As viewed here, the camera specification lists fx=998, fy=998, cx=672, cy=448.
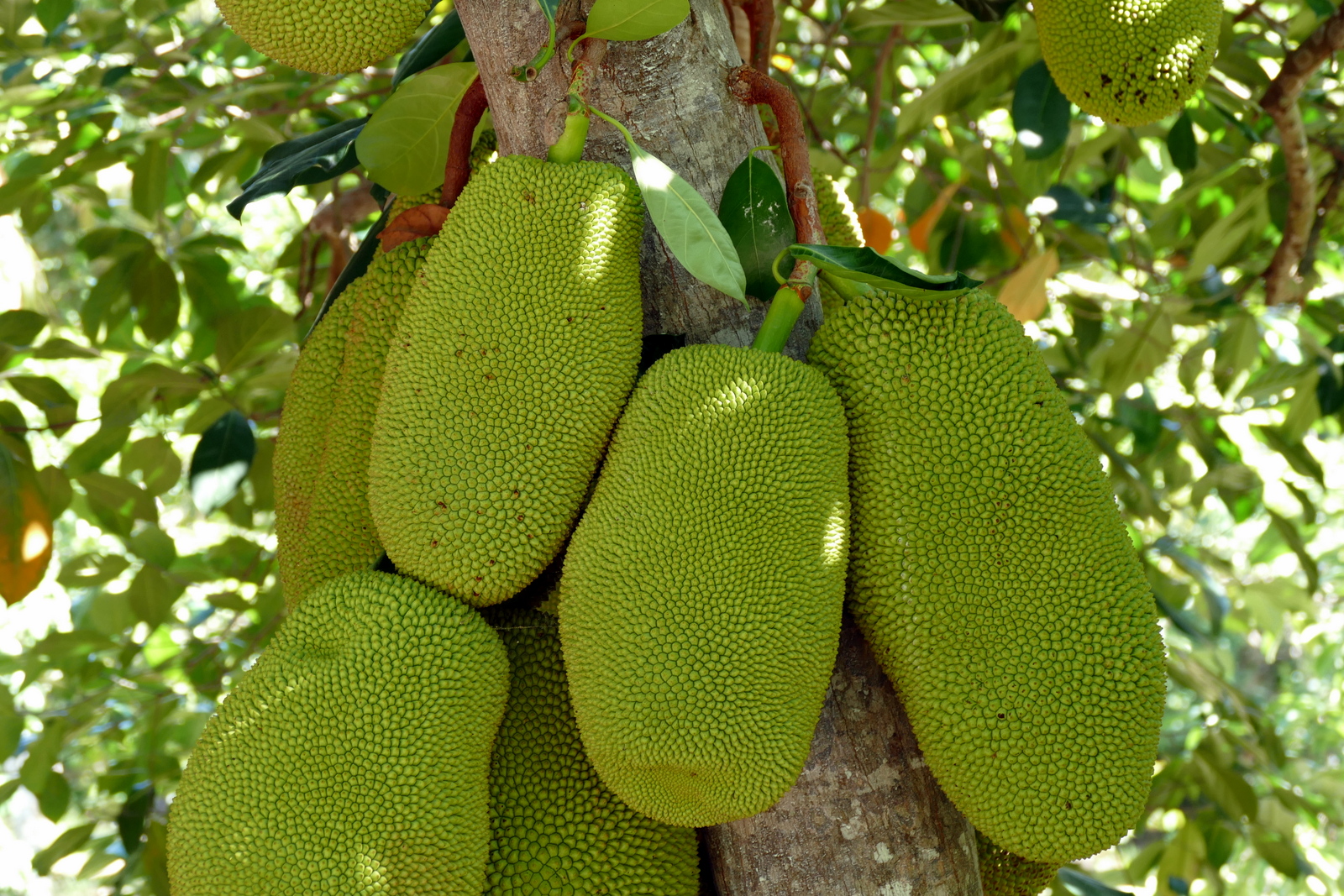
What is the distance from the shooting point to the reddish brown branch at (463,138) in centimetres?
86

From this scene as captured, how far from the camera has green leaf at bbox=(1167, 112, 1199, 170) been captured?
1.60 m

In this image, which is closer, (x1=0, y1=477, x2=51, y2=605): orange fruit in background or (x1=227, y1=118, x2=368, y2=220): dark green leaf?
(x1=227, y1=118, x2=368, y2=220): dark green leaf

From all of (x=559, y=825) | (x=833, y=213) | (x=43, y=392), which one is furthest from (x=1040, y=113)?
(x=43, y=392)

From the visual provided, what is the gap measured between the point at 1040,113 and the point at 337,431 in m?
1.04

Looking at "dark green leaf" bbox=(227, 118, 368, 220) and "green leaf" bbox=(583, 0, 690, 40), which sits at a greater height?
"green leaf" bbox=(583, 0, 690, 40)

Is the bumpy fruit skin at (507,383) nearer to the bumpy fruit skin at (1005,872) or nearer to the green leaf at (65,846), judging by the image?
the bumpy fruit skin at (1005,872)

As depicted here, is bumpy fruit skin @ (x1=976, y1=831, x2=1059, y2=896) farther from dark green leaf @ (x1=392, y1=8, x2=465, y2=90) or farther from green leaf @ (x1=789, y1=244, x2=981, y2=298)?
→ dark green leaf @ (x1=392, y1=8, x2=465, y2=90)

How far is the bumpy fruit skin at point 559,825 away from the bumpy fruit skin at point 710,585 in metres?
0.06

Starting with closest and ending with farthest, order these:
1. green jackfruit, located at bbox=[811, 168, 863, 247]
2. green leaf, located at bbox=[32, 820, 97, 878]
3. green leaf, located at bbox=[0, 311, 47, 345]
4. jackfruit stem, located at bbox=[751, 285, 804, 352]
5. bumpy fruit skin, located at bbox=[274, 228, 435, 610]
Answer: jackfruit stem, located at bbox=[751, 285, 804, 352] → bumpy fruit skin, located at bbox=[274, 228, 435, 610] → green jackfruit, located at bbox=[811, 168, 863, 247] → green leaf, located at bbox=[0, 311, 47, 345] → green leaf, located at bbox=[32, 820, 97, 878]

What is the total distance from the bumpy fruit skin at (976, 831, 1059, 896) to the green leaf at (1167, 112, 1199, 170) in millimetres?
1236

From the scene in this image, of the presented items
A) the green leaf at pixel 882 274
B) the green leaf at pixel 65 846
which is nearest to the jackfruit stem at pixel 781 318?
the green leaf at pixel 882 274

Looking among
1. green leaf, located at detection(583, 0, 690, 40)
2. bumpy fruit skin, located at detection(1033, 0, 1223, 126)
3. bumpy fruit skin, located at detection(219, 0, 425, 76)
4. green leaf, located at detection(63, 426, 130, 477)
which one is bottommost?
green leaf, located at detection(63, 426, 130, 477)

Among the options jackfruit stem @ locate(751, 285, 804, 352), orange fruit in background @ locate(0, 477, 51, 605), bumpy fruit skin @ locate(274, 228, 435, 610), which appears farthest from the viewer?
orange fruit in background @ locate(0, 477, 51, 605)

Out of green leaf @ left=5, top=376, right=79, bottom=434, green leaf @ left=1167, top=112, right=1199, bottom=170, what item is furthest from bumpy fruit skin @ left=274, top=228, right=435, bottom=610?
green leaf @ left=1167, top=112, right=1199, bottom=170
